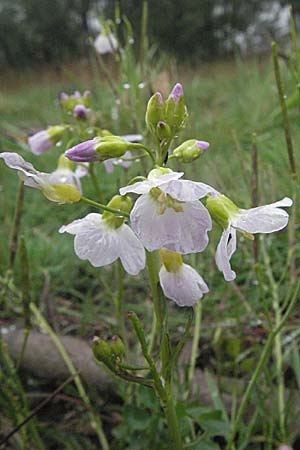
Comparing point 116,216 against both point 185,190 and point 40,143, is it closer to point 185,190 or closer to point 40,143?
point 185,190

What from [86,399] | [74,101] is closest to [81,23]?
[74,101]

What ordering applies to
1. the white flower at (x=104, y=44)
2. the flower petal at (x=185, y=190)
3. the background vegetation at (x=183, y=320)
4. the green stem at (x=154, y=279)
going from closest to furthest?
the flower petal at (x=185, y=190) → the green stem at (x=154, y=279) → the background vegetation at (x=183, y=320) → the white flower at (x=104, y=44)

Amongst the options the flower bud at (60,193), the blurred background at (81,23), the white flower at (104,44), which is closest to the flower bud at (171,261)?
the flower bud at (60,193)

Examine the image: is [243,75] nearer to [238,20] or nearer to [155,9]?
[238,20]

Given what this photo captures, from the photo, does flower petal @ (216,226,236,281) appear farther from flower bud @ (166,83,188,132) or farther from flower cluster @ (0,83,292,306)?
flower bud @ (166,83,188,132)

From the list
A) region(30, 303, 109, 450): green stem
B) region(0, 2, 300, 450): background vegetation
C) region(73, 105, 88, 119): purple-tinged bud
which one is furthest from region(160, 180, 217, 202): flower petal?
region(73, 105, 88, 119): purple-tinged bud

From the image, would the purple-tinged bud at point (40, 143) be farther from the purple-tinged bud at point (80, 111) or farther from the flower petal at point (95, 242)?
the flower petal at point (95, 242)

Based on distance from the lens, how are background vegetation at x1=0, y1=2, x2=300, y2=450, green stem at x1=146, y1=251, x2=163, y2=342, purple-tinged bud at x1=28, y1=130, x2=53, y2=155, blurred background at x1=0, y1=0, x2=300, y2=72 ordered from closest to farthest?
green stem at x1=146, y1=251, x2=163, y2=342, background vegetation at x1=0, y1=2, x2=300, y2=450, purple-tinged bud at x1=28, y1=130, x2=53, y2=155, blurred background at x1=0, y1=0, x2=300, y2=72
